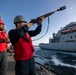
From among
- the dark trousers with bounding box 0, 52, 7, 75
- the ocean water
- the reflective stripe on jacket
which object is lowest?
the ocean water

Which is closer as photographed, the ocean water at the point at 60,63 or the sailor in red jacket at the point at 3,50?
the sailor in red jacket at the point at 3,50

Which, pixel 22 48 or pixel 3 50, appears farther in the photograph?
pixel 3 50

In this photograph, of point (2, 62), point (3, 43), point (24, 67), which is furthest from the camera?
point (3, 43)

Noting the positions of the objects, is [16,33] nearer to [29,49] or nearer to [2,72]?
[29,49]

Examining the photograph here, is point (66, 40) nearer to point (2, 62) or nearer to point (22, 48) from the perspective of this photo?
point (2, 62)

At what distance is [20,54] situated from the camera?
3484 mm

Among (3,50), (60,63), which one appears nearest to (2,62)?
(3,50)

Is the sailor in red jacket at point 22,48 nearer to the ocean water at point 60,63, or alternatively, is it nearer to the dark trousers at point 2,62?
the dark trousers at point 2,62

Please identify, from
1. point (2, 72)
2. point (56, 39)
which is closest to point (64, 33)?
point (56, 39)

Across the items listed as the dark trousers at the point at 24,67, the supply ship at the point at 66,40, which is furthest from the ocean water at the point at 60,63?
the supply ship at the point at 66,40

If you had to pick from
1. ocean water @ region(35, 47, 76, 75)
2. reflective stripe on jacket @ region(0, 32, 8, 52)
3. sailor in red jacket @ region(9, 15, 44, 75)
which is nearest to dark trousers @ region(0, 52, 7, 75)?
reflective stripe on jacket @ region(0, 32, 8, 52)

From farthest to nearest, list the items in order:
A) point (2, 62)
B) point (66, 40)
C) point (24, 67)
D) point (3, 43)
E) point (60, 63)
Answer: point (66, 40) < point (60, 63) < point (3, 43) < point (2, 62) < point (24, 67)

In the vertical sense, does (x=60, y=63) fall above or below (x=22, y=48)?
below

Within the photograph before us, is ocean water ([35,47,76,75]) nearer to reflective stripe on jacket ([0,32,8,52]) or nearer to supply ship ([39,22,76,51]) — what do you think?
reflective stripe on jacket ([0,32,8,52])
